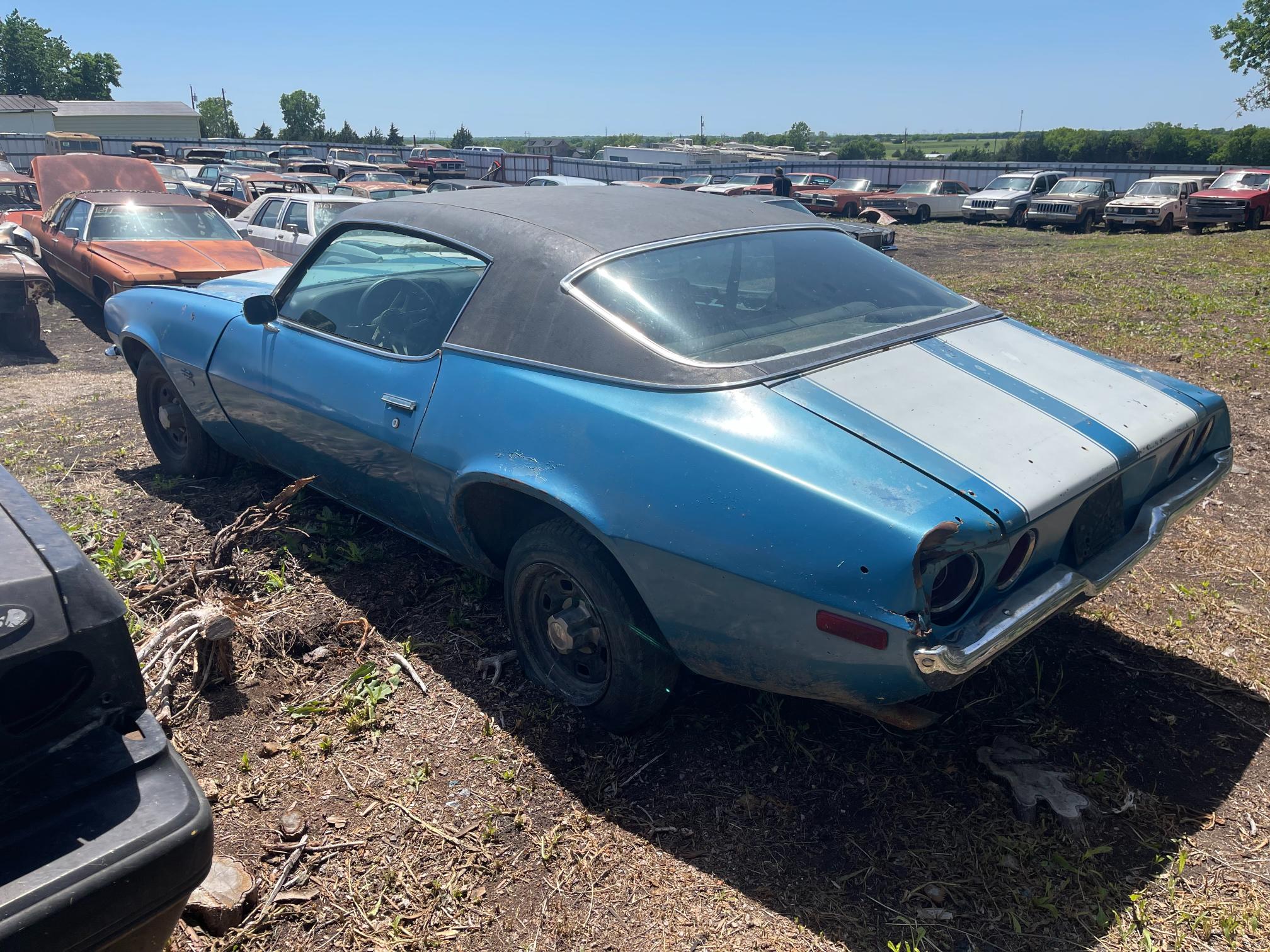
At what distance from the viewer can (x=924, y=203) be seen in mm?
25891

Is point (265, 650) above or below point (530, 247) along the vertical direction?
below

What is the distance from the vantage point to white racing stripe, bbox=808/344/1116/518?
7.61 ft

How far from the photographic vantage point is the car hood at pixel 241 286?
442 centimetres

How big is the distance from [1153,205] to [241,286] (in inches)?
910

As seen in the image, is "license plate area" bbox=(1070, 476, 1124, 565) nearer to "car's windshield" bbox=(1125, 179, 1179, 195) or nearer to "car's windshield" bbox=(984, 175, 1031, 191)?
"car's windshield" bbox=(1125, 179, 1179, 195)

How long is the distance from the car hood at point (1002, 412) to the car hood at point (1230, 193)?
72.4 feet

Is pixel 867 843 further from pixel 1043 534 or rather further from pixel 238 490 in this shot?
pixel 238 490

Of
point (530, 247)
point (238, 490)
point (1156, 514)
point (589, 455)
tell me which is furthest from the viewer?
point (238, 490)

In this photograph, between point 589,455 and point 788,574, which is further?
point 589,455

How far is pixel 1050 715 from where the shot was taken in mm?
2938

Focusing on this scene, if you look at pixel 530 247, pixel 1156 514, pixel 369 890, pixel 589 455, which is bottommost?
pixel 369 890

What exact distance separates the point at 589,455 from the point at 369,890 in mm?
1289

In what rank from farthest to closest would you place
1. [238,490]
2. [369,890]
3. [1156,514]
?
1. [238,490]
2. [1156,514]
3. [369,890]

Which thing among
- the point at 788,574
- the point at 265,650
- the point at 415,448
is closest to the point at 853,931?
the point at 788,574
